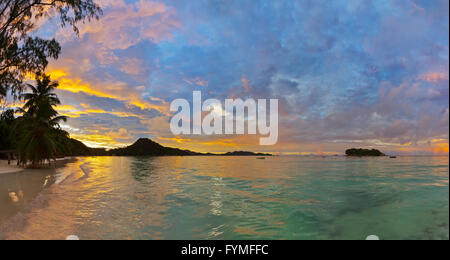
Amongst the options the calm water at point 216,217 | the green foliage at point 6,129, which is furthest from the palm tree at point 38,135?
the calm water at point 216,217

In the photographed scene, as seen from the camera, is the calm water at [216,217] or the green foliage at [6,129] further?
the green foliage at [6,129]

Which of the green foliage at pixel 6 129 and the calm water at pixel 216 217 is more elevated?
the green foliage at pixel 6 129

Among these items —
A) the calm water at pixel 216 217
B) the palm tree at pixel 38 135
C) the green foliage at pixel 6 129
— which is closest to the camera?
the calm water at pixel 216 217

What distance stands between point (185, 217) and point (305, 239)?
4953mm

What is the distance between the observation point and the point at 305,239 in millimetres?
7816

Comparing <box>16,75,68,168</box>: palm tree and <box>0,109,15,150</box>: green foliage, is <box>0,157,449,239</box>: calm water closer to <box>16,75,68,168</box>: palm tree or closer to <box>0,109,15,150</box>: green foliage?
<box>16,75,68,168</box>: palm tree

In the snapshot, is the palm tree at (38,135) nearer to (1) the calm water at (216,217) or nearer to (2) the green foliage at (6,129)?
(2) the green foliage at (6,129)

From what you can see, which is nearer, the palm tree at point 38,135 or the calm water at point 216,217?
the calm water at point 216,217

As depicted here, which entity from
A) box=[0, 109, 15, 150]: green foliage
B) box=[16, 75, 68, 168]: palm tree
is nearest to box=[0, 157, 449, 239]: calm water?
box=[16, 75, 68, 168]: palm tree

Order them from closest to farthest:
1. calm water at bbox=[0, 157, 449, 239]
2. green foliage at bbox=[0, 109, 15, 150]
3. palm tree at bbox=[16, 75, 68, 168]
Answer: calm water at bbox=[0, 157, 449, 239] < palm tree at bbox=[16, 75, 68, 168] < green foliage at bbox=[0, 109, 15, 150]

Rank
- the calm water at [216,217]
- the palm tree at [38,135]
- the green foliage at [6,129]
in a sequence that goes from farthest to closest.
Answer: the green foliage at [6,129], the palm tree at [38,135], the calm water at [216,217]

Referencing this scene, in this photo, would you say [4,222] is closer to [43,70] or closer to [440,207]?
[43,70]

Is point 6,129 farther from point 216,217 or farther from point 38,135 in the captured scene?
point 216,217
